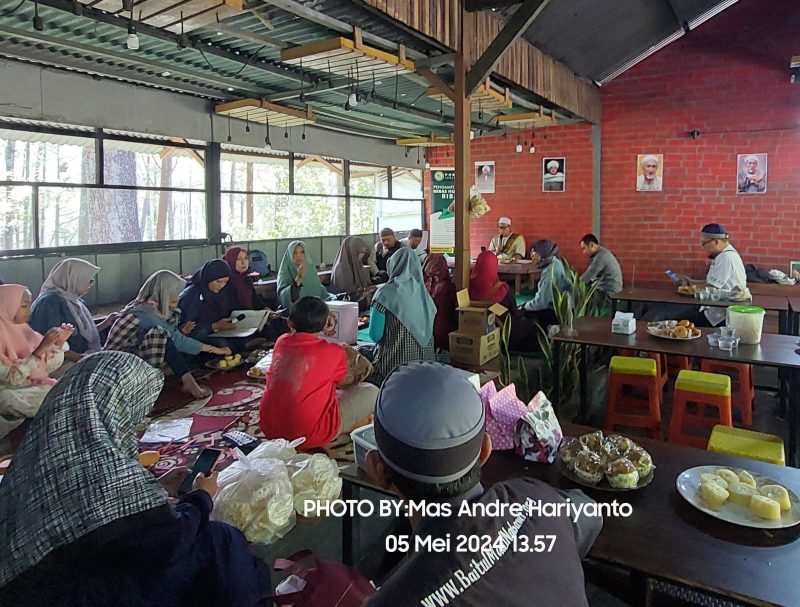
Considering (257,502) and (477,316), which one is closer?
(257,502)

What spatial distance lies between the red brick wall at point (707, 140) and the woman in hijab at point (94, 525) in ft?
27.5

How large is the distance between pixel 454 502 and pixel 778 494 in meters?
0.97

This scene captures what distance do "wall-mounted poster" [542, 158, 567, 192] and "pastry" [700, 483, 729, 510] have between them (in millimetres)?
8100

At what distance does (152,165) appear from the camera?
A: 6242 millimetres

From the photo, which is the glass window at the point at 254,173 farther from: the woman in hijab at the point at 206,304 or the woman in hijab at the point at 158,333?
the woman in hijab at the point at 158,333

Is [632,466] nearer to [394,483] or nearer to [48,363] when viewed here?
[394,483]

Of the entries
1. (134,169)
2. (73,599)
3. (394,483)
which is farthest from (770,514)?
(134,169)

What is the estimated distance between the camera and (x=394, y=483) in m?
1.14

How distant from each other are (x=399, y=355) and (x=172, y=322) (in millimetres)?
1862

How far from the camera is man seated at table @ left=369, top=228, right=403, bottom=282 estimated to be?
7695mm

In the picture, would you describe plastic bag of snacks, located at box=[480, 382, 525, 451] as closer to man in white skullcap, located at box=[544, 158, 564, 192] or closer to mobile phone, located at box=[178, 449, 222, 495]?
mobile phone, located at box=[178, 449, 222, 495]

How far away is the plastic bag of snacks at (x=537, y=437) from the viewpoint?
1808mm

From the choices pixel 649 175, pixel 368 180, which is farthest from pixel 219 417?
pixel 649 175

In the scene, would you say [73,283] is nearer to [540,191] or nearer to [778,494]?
[778,494]
